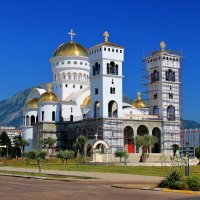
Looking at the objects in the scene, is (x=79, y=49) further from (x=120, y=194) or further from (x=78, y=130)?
(x=120, y=194)

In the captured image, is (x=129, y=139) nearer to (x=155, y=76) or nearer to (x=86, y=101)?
(x=86, y=101)

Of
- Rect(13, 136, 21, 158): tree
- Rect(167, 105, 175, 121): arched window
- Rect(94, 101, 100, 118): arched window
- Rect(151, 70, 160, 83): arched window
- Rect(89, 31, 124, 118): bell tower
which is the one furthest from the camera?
Rect(13, 136, 21, 158): tree

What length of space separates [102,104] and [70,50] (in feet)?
55.9

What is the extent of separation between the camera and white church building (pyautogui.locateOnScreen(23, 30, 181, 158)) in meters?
71.2

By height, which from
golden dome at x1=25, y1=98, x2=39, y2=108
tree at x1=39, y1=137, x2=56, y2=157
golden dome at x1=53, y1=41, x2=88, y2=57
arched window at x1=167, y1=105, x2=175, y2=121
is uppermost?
golden dome at x1=53, y1=41, x2=88, y2=57

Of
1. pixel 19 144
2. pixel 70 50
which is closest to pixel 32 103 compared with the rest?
pixel 19 144

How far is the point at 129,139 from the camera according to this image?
7512 centimetres

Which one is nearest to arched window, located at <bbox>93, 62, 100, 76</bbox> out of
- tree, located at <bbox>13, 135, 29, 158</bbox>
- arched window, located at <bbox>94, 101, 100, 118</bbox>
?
arched window, located at <bbox>94, 101, 100, 118</bbox>

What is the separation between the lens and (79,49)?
83.9 m

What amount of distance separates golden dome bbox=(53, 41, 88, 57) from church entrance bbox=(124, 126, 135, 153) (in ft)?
58.2

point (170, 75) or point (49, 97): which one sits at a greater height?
point (170, 75)

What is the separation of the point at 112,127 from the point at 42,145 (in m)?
14.0

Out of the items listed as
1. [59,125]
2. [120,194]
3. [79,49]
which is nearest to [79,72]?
[79,49]

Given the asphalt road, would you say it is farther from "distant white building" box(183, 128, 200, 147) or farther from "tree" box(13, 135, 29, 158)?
"distant white building" box(183, 128, 200, 147)
